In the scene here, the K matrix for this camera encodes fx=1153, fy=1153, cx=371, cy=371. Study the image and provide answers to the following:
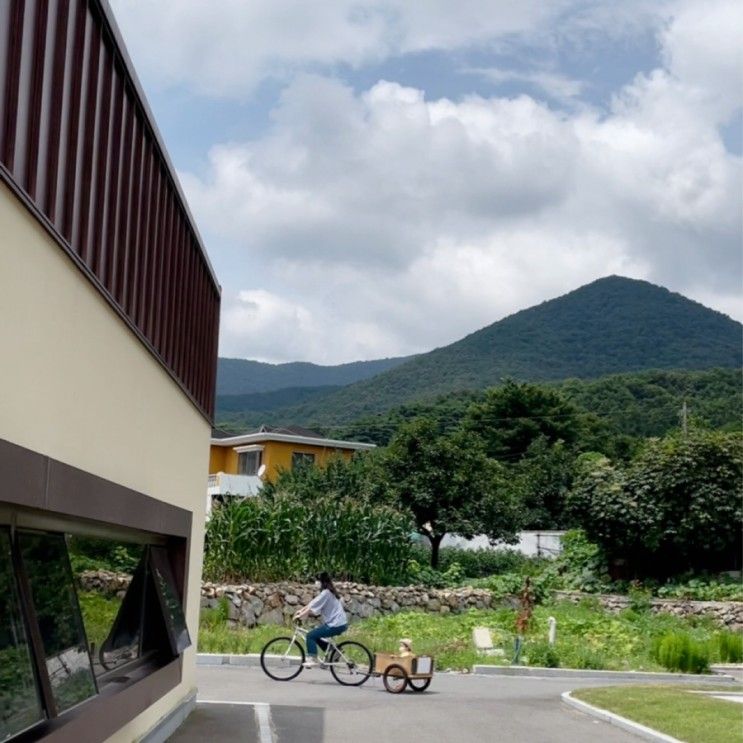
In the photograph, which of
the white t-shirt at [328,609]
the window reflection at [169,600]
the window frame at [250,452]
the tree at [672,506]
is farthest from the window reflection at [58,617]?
the window frame at [250,452]

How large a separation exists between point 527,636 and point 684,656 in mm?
4162

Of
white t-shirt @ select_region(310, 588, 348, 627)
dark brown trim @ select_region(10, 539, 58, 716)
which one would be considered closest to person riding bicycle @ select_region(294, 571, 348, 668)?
white t-shirt @ select_region(310, 588, 348, 627)

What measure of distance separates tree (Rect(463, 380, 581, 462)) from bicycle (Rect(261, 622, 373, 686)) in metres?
50.4

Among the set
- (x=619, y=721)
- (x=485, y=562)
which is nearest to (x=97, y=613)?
(x=619, y=721)

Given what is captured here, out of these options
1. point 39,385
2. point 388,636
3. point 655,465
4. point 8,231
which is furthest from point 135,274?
point 655,465

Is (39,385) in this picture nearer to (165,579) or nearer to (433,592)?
(165,579)

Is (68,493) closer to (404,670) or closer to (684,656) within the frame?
(404,670)

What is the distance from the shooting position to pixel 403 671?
1747cm

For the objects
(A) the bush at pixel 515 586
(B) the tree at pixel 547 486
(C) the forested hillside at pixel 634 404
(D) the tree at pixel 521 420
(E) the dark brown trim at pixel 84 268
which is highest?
(C) the forested hillside at pixel 634 404

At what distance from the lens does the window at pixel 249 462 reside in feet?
203

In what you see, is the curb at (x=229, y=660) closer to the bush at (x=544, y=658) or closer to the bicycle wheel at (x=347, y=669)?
the bicycle wheel at (x=347, y=669)

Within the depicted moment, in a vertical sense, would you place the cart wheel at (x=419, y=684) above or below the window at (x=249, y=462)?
below

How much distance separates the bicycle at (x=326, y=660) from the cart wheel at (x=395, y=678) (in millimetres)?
511

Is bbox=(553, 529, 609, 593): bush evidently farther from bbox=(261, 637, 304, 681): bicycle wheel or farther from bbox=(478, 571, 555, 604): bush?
bbox=(261, 637, 304, 681): bicycle wheel
